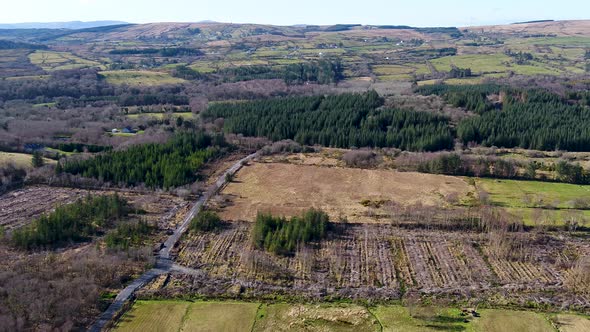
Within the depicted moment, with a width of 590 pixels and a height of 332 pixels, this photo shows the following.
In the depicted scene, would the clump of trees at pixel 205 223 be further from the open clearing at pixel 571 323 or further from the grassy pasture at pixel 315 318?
the open clearing at pixel 571 323

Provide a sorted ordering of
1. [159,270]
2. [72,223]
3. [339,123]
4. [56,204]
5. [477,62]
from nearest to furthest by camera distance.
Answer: [159,270], [72,223], [56,204], [339,123], [477,62]

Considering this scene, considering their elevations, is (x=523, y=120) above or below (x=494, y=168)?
above

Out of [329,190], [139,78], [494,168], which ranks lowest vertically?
[329,190]

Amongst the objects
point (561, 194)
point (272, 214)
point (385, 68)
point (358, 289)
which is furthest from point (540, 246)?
point (385, 68)

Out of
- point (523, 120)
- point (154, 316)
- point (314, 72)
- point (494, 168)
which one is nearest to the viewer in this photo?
point (154, 316)

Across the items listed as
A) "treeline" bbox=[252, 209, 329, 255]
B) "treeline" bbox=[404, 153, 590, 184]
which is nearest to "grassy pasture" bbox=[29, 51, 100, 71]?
"treeline" bbox=[404, 153, 590, 184]

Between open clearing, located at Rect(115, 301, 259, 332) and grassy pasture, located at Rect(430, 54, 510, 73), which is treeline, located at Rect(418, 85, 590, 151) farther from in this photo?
open clearing, located at Rect(115, 301, 259, 332)

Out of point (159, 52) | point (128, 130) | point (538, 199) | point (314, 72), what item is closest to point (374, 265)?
point (538, 199)

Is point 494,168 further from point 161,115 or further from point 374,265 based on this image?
point 161,115
